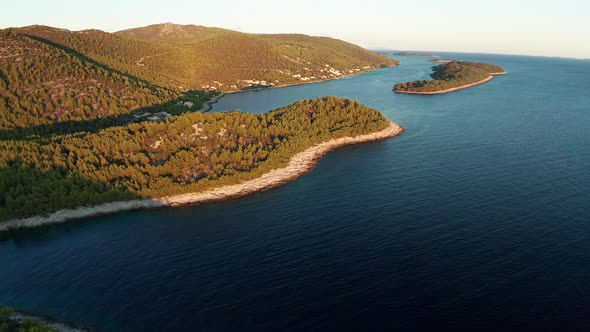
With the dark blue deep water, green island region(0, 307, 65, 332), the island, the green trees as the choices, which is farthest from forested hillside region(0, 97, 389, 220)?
the green trees

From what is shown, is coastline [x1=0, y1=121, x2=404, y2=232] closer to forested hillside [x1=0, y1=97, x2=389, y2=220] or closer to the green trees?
forested hillside [x1=0, y1=97, x2=389, y2=220]

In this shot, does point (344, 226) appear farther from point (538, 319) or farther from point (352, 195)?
point (538, 319)

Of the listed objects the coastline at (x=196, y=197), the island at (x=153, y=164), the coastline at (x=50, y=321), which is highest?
the island at (x=153, y=164)

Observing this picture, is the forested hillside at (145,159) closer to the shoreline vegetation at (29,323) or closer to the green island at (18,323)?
the shoreline vegetation at (29,323)

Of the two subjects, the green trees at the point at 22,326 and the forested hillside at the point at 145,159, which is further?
the forested hillside at the point at 145,159

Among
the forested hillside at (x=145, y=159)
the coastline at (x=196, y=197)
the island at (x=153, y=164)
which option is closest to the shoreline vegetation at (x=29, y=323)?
the coastline at (x=196, y=197)

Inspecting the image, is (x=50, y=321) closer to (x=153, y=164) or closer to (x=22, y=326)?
(x=22, y=326)
